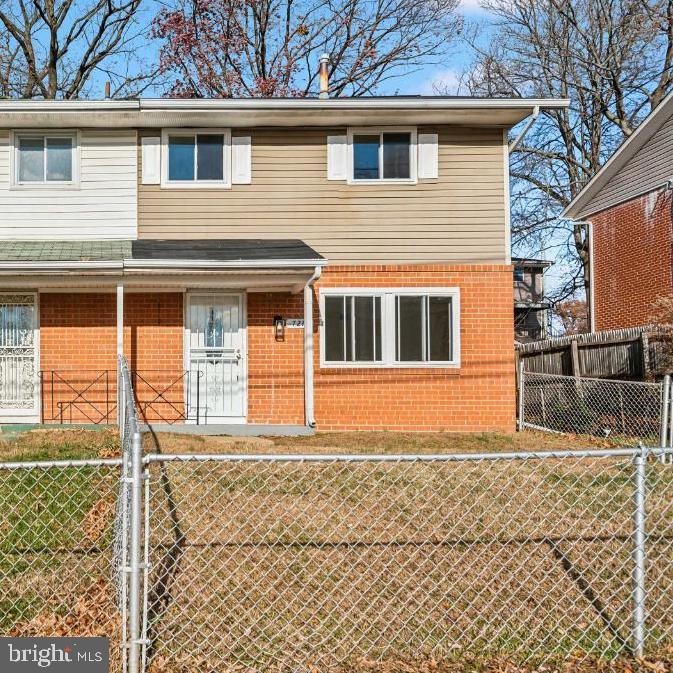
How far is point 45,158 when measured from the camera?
12.5 meters

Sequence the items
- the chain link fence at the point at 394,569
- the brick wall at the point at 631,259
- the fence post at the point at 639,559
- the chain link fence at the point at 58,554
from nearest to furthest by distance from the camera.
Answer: the fence post at the point at 639,559 < the chain link fence at the point at 394,569 < the chain link fence at the point at 58,554 < the brick wall at the point at 631,259

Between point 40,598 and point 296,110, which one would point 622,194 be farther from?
point 40,598

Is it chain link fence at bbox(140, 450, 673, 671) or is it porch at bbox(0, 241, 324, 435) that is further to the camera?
porch at bbox(0, 241, 324, 435)

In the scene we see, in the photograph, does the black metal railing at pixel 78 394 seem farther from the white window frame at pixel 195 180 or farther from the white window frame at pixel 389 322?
the white window frame at pixel 389 322

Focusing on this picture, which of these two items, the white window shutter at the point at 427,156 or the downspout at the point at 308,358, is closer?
the downspout at the point at 308,358

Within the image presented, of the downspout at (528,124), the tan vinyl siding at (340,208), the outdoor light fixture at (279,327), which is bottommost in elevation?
the outdoor light fixture at (279,327)

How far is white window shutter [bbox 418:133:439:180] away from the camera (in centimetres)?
1242

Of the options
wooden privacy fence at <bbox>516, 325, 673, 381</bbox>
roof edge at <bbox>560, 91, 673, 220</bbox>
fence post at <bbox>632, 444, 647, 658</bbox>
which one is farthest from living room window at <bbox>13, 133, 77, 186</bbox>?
roof edge at <bbox>560, 91, 673, 220</bbox>

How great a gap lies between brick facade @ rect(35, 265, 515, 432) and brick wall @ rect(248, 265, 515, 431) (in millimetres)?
16

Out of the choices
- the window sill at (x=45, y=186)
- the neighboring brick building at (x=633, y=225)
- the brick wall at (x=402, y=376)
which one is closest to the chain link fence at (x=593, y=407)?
the brick wall at (x=402, y=376)

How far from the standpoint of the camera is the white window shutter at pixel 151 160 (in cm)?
1238

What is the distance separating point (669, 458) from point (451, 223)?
509cm

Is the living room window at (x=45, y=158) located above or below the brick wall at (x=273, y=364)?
above

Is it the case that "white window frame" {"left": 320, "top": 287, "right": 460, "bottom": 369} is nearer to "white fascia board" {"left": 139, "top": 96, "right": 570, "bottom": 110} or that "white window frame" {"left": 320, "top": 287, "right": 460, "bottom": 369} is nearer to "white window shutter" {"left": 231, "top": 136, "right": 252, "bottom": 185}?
"white window shutter" {"left": 231, "top": 136, "right": 252, "bottom": 185}
